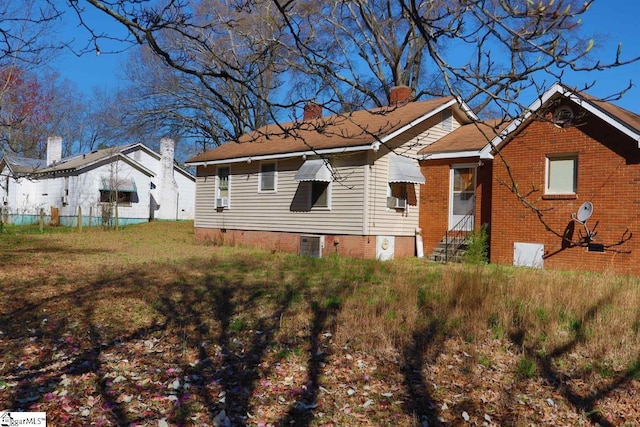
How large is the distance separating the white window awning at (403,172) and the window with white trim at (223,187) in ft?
23.3

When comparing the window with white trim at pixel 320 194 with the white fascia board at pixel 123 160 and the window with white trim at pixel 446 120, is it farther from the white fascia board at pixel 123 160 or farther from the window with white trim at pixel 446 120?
the white fascia board at pixel 123 160

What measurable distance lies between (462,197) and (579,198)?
3544mm

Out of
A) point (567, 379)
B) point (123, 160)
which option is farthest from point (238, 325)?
point (123, 160)

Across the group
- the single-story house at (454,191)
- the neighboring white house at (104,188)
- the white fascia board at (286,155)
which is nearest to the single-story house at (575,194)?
the single-story house at (454,191)

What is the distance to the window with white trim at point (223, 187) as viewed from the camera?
2064 centimetres

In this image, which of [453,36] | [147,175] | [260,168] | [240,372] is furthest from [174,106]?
[453,36]

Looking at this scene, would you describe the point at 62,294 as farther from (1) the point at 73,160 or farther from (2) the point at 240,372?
(1) the point at 73,160

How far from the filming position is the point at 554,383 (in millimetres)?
5199

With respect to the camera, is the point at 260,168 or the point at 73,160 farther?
the point at 73,160

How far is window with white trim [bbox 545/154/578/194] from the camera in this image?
44.2 ft

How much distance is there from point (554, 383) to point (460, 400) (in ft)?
3.46

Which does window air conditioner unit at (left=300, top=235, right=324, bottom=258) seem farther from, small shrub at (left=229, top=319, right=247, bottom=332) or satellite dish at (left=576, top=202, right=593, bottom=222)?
small shrub at (left=229, top=319, right=247, bottom=332)

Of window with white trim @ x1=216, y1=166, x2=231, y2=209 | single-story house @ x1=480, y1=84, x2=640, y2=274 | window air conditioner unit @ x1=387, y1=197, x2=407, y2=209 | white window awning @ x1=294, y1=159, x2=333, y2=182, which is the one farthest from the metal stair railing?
window with white trim @ x1=216, y1=166, x2=231, y2=209

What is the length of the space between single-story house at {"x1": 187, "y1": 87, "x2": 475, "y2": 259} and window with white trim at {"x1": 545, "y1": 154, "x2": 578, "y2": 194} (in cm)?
298
